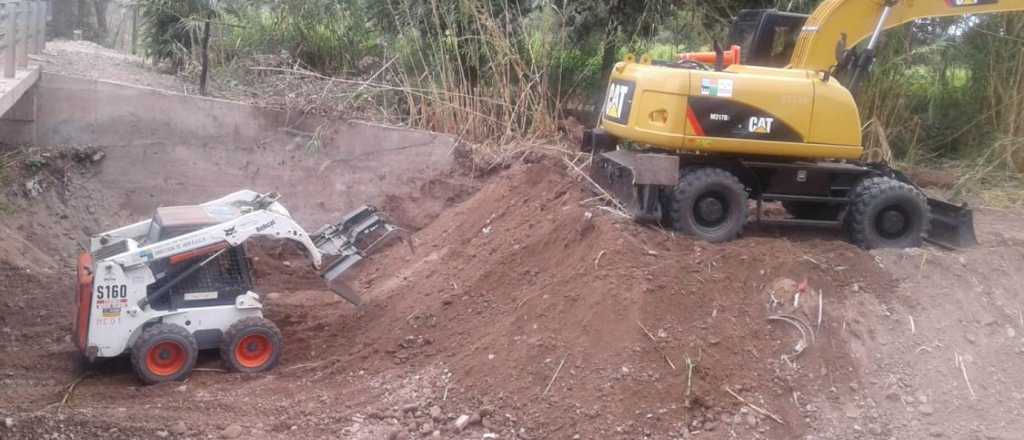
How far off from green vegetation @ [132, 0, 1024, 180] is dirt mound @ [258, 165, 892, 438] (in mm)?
2877

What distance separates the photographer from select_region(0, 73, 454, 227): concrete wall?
32.1 ft

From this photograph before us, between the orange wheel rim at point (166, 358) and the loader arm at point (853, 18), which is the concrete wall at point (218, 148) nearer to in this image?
the orange wheel rim at point (166, 358)

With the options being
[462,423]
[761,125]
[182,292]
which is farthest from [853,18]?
[182,292]

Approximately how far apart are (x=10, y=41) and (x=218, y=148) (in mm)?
2136

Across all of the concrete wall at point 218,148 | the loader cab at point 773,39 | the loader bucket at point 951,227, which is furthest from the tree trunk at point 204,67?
the loader bucket at point 951,227

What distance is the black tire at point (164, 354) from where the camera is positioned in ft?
21.1

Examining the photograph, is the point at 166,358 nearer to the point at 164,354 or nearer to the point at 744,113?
the point at 164,354

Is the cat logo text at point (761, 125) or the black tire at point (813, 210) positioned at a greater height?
the cat logo text at point (761, 125)

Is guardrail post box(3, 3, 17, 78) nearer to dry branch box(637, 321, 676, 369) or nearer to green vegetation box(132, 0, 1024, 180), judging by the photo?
green vegetation box(132, 0, 1024, 180)

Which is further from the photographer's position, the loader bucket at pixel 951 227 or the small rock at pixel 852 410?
the loader bucket at pixel 951 227

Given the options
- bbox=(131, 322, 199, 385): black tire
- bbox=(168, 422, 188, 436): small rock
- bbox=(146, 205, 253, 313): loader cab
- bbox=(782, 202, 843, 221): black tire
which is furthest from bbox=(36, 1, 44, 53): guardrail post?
bbox=(782, 202, 843, 221): black tire

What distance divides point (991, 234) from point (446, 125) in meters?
4.96

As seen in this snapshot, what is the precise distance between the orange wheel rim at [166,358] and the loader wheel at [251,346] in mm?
265

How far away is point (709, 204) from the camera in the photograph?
7035 mm
